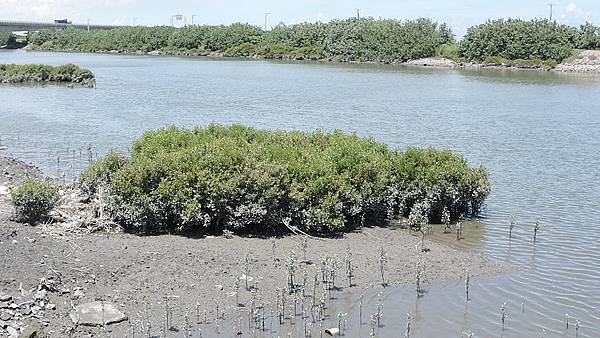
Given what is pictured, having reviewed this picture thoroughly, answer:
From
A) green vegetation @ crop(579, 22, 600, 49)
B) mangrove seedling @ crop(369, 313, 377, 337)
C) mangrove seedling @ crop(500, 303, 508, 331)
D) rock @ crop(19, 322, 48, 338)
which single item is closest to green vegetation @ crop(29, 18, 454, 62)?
green vegetation @ crop(579, 22, 600, 49)

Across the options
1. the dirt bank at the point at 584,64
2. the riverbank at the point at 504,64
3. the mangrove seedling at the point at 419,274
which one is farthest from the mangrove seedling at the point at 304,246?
the dirt bank at the point at 584,64

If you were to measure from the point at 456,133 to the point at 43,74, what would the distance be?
51.8 metres

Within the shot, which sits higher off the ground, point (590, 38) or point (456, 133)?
point (590, 38)

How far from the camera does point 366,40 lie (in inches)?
5728

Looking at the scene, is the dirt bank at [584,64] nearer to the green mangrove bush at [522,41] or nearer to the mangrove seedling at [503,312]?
the green mangrove bush at [522,41]

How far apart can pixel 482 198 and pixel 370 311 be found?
9798 mm

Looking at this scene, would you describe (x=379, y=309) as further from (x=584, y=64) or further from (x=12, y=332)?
(x=584, y=64)

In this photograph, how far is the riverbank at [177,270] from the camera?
14406mm

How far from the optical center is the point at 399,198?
75.0 ft

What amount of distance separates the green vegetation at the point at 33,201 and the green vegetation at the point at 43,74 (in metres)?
58.5

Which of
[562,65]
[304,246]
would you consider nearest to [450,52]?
[562,65]

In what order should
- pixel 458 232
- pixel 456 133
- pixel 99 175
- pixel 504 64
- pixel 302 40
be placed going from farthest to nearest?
pixel 302 40 < pixel 504 64 < pixel 456 133 < pixel 99 175 < pixel 458 232

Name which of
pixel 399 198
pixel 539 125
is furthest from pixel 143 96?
pixel 399 198

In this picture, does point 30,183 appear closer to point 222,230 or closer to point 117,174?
point 117,174
